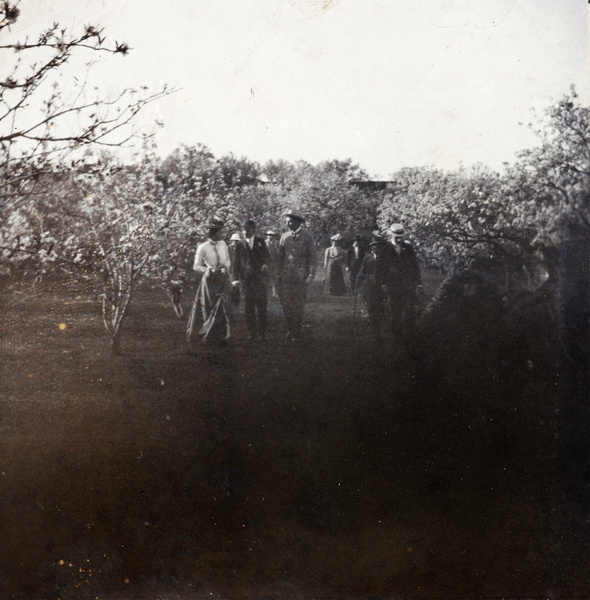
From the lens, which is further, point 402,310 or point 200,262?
point 402,310

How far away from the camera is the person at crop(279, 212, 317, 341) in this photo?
10.6ft

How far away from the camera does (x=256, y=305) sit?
3.22m

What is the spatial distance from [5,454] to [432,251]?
2726mm

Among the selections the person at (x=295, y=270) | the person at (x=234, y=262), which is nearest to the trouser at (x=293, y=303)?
the person at (x=295, y=270)

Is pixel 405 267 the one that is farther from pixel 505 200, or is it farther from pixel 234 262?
pixel 234 262

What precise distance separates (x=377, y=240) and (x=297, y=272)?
19.7 inches

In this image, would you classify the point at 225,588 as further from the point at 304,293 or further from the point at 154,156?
the point at 154,156

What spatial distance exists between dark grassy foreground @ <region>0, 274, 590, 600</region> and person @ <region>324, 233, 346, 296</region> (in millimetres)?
82

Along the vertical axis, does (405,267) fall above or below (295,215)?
below

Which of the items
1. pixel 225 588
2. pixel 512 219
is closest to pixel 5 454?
pixel 225 588

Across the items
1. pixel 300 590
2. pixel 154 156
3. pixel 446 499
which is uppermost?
pixel 154 156

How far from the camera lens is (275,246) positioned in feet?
10.7

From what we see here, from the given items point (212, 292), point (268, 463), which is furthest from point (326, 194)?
point (268, 463)

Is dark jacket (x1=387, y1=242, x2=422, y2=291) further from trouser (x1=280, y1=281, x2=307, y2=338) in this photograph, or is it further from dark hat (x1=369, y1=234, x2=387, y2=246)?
trouser (x1=280, y1=281, x2=307, y2=338)
